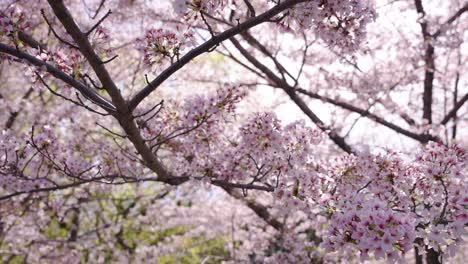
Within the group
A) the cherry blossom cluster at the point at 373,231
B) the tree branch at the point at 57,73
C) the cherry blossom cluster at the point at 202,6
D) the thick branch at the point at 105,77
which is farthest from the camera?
the tree branch at the point at 57,73

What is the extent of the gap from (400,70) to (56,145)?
279 inches

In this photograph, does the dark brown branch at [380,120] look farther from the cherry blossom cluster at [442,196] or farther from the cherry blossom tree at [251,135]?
the cherry blossom cluster at [442,196]

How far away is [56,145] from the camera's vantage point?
5078 millimetres

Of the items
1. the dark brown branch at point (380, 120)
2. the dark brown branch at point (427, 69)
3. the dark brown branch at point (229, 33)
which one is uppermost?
the dark brown branch at point (427, 69)

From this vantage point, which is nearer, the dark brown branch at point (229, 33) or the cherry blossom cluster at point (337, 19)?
the dark brown branch at point (229, 33)

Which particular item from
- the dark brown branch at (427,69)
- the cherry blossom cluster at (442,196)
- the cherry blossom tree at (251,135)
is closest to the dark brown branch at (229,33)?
the cherry blossom tree at (251,135)

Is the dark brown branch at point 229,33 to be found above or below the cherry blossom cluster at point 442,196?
above

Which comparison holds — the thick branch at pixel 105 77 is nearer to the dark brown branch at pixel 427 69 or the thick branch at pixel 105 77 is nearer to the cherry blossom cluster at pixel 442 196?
the cherry blossom cluster at pixel 442 196

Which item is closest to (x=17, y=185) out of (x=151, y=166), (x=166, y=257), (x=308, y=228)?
(x=151, y=166)

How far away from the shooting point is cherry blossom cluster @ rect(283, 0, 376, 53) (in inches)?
127

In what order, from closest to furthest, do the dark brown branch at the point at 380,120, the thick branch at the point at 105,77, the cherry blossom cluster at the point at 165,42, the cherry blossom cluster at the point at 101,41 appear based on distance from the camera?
the thick branch at the point at 105,77, the cherry blossom cluster at the point at 165,42, the cherry blossom cluster at the point at 101,41, the dark brown branch at the point at 380,120

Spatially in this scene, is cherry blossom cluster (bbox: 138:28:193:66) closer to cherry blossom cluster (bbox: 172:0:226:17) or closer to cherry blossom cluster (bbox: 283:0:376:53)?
cherry blossom cluster (bbox: 172:0:226:17)

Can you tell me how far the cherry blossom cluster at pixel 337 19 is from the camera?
10.6 ft

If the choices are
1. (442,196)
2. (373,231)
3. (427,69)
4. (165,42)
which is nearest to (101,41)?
(165,42)
